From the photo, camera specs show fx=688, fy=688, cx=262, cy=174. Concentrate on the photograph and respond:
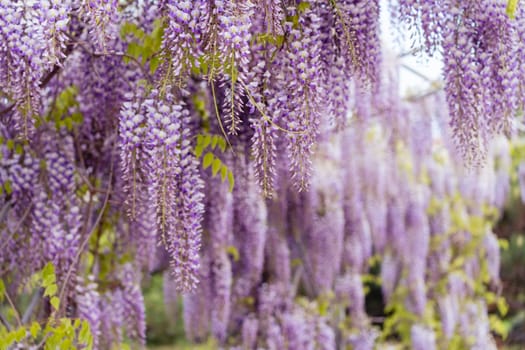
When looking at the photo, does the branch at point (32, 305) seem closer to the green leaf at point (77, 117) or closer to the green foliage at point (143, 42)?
the green leaf at point (77, 117)

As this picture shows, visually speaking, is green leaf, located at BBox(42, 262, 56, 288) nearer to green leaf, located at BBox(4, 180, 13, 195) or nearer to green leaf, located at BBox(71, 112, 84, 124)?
green leaf, located at BBox(4, 180, 13, 195)

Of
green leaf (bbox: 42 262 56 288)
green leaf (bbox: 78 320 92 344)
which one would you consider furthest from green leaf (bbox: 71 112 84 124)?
green leaf (bbox: 78 320 92 344)

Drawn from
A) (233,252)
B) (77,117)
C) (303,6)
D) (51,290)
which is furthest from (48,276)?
(233,252)

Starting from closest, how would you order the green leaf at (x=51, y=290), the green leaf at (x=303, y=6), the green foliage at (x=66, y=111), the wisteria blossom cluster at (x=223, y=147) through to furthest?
the wisteria blossom cluster at (x=223, y=147) < the green leaf at (x=303, y=6) < the green leaf at (x=51, y=290) < the green foliage at (x=66, y=111)

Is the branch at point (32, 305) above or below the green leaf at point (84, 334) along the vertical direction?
above

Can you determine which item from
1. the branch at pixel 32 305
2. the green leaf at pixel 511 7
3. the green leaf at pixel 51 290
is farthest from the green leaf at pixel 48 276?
the green leaf at pixel 511 7

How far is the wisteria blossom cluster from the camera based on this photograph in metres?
2.15

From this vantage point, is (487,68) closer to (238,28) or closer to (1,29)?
(238,28)

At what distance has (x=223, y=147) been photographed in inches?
113

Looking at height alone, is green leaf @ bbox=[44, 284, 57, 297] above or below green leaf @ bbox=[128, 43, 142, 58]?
below

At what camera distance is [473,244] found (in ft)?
24.8

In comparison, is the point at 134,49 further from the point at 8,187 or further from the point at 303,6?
the point at 303,6

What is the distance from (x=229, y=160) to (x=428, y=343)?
4.48 m

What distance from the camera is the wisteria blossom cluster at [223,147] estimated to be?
2.15m
